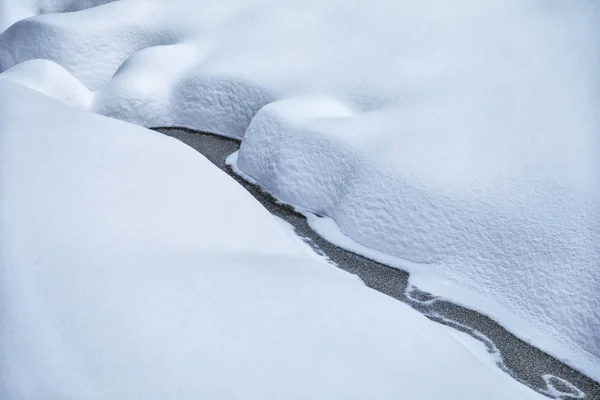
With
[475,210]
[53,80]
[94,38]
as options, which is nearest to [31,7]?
[94,38]

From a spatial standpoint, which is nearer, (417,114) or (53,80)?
(417,114)

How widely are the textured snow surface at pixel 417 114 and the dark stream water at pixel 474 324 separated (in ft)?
0.15

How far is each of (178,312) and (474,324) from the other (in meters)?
0.86

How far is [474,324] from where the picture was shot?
151 cm

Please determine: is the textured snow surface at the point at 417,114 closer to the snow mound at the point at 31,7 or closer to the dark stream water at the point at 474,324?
the dark stream water at the point at 474,324

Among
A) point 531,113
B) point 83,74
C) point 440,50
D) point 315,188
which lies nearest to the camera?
point 531,113

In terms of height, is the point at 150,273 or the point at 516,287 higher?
the point at 150,273

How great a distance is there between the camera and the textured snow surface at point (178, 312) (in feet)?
2.70

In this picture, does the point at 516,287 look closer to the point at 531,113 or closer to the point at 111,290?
the point at 531,113

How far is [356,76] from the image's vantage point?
2.36 meters

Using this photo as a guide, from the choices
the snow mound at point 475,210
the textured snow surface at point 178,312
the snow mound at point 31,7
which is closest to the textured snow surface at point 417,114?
the snow mound at point 475,210

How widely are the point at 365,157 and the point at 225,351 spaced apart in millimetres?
1161

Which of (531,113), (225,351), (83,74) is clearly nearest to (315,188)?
(531,113)

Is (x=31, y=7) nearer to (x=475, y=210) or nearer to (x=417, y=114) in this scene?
(x=417, y=114)
